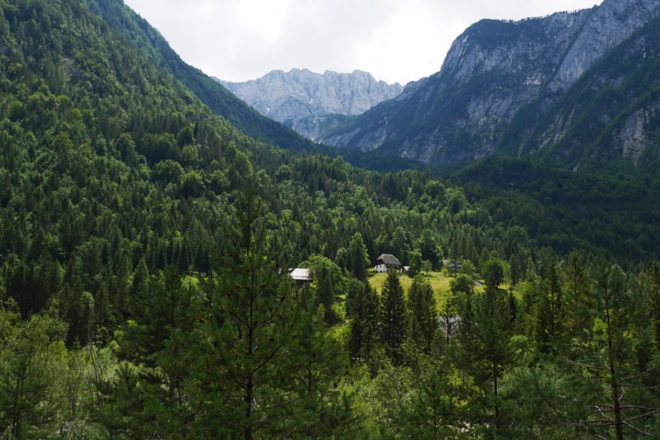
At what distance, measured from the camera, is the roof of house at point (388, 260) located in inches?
6352

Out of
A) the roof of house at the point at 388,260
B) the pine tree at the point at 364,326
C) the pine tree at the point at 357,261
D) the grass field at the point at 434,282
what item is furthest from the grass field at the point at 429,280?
the pine tree at the point at 364,326

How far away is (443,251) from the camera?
185 meters

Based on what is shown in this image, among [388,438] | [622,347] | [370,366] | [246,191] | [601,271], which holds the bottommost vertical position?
[370,366]

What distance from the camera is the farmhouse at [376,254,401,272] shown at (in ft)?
525

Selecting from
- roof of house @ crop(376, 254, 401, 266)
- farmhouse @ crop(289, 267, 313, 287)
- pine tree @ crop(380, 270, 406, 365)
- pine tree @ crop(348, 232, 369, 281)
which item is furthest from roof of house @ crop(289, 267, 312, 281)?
pine tree @ crop(380, 270, 406, 365)

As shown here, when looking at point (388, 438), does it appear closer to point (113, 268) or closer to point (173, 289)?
point (173, 289)

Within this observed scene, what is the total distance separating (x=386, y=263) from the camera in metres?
161

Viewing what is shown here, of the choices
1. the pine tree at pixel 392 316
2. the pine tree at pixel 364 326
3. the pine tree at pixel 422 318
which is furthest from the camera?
the pine tree at pixel 392 316

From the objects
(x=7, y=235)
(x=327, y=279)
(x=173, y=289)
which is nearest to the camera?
(x=173, y=289)

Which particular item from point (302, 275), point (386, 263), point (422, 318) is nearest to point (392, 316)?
point (422, 318)

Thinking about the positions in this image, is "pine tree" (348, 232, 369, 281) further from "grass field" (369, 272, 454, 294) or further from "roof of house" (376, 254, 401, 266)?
"roof of house" (376, 254, 401, 266)

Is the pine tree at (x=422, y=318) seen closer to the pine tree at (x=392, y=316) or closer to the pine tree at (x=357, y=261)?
the pine tree at (x=392, y=316)

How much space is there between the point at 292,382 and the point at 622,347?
1373 centimetres

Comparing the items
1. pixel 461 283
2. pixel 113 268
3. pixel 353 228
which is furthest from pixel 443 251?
pixel 113 268
